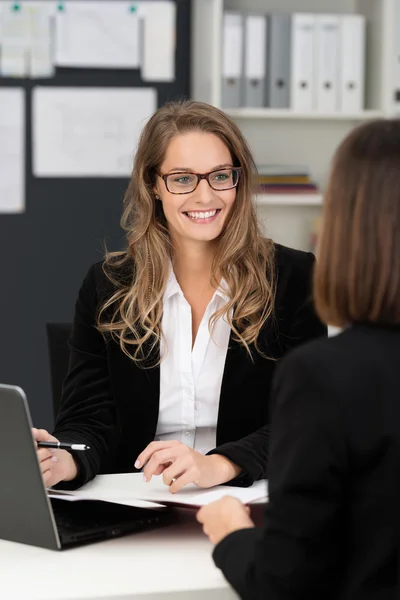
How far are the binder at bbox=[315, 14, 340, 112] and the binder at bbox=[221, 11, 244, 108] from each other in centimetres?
28

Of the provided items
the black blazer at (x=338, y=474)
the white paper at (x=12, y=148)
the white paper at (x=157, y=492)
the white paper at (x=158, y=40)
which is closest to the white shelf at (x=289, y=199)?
the white paper at (x=158, y=40)

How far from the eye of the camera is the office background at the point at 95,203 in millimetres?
3404

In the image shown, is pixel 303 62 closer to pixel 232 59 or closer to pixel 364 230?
pixel 232 59

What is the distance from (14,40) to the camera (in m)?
3.36

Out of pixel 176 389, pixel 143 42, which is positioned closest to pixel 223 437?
pixel 176 389

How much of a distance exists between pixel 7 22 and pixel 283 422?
2.80 m

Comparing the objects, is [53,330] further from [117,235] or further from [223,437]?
[117,235]

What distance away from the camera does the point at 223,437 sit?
185 centimetres

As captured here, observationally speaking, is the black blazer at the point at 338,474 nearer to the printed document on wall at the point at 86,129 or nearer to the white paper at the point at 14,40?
the printed document on wall at the point at 86,129

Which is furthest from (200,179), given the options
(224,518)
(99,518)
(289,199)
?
(289,199)

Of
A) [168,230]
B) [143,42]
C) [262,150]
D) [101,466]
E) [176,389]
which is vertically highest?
[143,42]

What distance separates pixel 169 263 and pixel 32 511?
858mm

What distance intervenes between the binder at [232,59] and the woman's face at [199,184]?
141 cm

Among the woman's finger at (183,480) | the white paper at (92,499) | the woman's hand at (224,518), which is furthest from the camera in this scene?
the woman's finger at (183,480)
